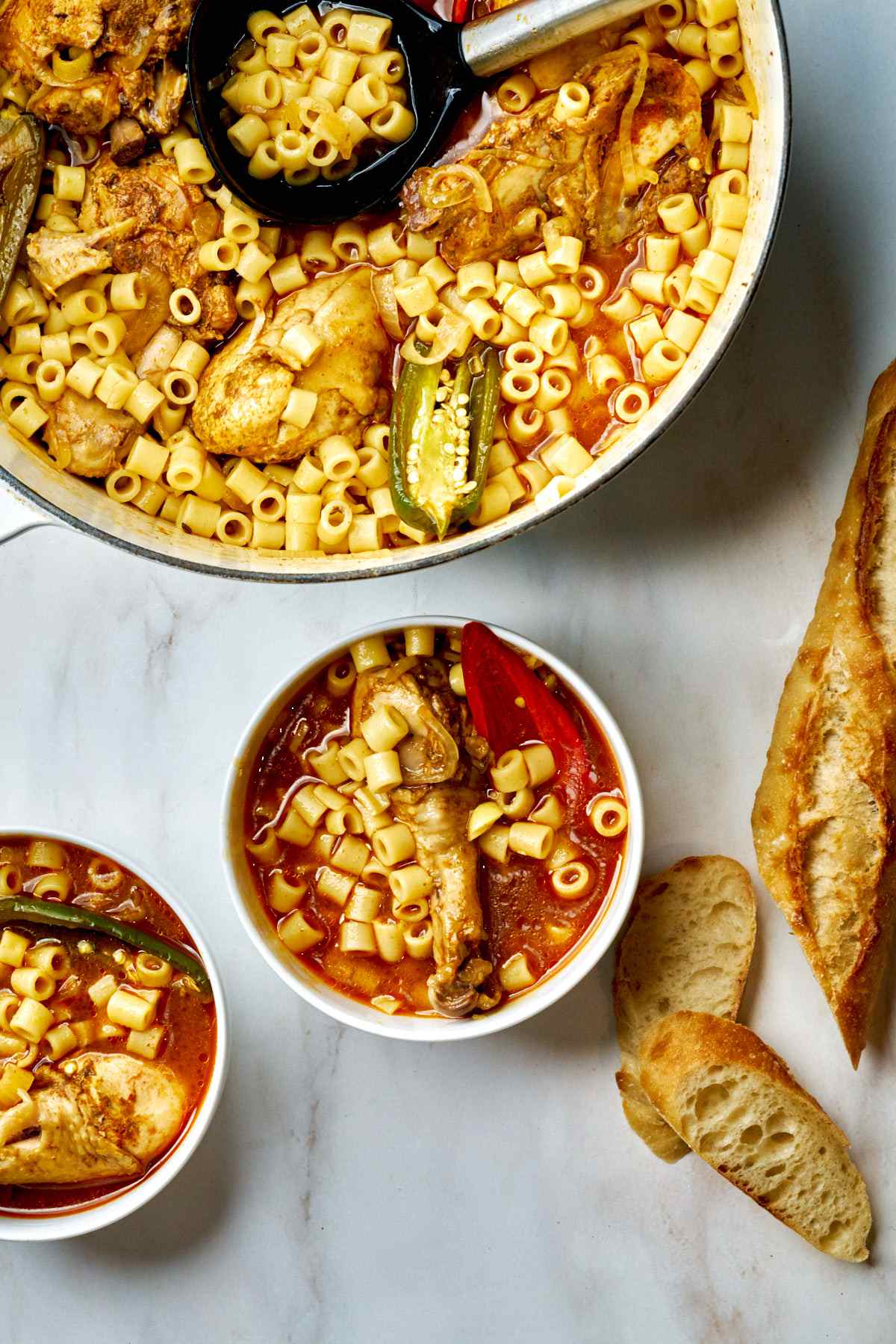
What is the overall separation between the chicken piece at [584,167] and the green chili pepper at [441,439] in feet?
0.96

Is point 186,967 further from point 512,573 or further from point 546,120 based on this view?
point 546,120

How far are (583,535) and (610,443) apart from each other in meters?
0.36

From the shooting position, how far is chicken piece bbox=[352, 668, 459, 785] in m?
2.79

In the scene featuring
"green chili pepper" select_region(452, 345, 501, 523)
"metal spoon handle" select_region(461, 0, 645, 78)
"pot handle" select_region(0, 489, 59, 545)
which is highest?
"metal spoon handle" select_region(461, 0, 645, 78)

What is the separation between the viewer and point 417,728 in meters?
2.79

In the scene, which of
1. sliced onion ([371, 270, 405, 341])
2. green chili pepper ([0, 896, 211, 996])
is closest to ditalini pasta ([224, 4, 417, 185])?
sliced onion ([371, 270, 405, 341])

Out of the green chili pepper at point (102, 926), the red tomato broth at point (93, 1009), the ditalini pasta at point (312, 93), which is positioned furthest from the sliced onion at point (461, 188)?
the green chili pepper at point (102, 926)

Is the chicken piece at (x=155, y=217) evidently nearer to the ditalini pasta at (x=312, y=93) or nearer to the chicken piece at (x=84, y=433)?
the ditalini pasta at (x=312, y=93)

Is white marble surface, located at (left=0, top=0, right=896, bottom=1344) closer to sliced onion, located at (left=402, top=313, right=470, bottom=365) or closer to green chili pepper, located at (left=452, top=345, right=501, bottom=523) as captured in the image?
green chili pepper, located at (left=452, top=345, right=501, bottom=523)

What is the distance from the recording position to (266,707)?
9.12 ft

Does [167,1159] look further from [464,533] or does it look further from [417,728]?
[464,533]

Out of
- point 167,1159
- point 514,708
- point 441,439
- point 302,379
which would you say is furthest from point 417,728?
point 167,1159

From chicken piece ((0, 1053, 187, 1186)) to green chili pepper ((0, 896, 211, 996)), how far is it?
246 millimetres

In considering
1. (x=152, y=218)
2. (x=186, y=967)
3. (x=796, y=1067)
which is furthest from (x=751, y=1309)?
(x=152, y=218)
